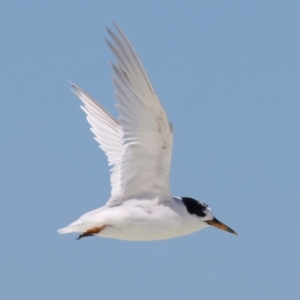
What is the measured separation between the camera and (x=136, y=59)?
14008 mm

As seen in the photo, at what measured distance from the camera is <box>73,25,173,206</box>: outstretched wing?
46.5ft

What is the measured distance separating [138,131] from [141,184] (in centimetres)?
93

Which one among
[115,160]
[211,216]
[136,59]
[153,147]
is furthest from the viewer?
[115,160]

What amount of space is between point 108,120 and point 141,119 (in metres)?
3.11

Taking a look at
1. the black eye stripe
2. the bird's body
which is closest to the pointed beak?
the black eye stripe

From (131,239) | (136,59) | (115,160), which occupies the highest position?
(136,59)

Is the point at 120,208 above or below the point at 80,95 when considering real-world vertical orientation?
below

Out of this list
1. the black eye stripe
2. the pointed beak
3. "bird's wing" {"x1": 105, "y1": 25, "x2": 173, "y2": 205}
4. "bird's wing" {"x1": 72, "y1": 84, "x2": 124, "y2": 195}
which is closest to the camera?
"bird's wing" {"x1": 105, "y1": 25, "x2": 173, "y2": 205}

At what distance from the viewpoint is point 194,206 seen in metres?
15.8

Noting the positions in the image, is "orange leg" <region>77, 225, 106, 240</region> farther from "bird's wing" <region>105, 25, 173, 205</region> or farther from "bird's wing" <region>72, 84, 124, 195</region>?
"bird's wing" <region>72, 84, 124, 195</region>

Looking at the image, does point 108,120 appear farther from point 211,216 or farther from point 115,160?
point 211,216

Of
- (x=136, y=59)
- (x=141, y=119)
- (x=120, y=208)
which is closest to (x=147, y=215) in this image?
(x=120, y=208)

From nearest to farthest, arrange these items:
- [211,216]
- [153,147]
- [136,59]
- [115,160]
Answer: [136,59] < [153,147] < [211,216] < [115,160]

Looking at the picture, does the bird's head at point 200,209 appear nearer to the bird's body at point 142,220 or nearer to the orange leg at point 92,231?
the bird's body at point 142,220
